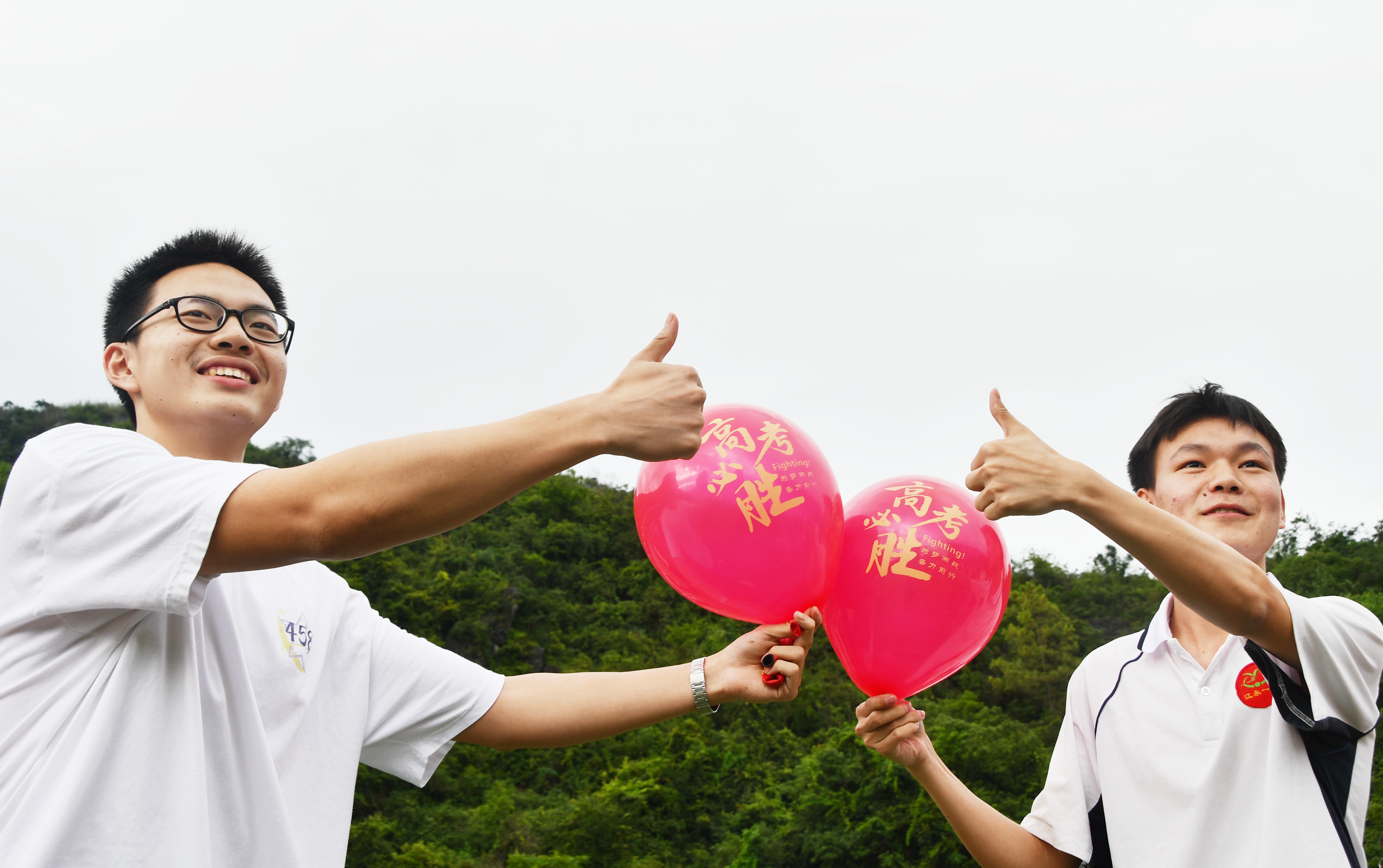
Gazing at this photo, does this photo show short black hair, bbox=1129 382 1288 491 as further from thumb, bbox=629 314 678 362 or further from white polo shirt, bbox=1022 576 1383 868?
thumb, bbox=629 314 678 362

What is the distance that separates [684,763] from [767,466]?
17.0 metres

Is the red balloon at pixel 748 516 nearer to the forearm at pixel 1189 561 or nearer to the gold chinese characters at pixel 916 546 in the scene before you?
the gold chinese characters at pixel 916 546

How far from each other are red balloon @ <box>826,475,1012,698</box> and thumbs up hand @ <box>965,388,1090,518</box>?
0.54 metres

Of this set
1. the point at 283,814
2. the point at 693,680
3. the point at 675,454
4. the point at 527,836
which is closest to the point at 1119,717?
the point at 693,680

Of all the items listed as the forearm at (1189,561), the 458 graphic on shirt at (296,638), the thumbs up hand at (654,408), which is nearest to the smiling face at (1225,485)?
the forearm at (1189,561)

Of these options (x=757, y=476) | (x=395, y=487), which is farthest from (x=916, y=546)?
(x=395, y=487)

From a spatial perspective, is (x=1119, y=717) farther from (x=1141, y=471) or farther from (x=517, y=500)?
(x=517, y=500)

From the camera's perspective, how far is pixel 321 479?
1.46 meters

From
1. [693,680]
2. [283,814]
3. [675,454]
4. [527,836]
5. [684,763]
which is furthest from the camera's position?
[684,763]

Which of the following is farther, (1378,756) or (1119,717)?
(1378,756)

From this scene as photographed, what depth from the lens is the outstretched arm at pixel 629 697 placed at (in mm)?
2439

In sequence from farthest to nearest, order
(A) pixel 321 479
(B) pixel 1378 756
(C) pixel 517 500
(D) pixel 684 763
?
(C) pixel 517 500 → (D) pixel 684 763 → (B) pixel 1378 756 → (A) pixel 321 479

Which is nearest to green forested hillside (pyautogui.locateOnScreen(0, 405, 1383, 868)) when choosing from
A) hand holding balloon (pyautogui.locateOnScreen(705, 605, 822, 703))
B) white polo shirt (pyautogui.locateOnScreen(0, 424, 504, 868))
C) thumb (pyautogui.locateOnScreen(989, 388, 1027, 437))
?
hand holding balloon (pyautogui.locateOnScreen(705, 605, 822, 703))

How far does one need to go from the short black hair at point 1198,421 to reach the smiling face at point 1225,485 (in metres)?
0.02
